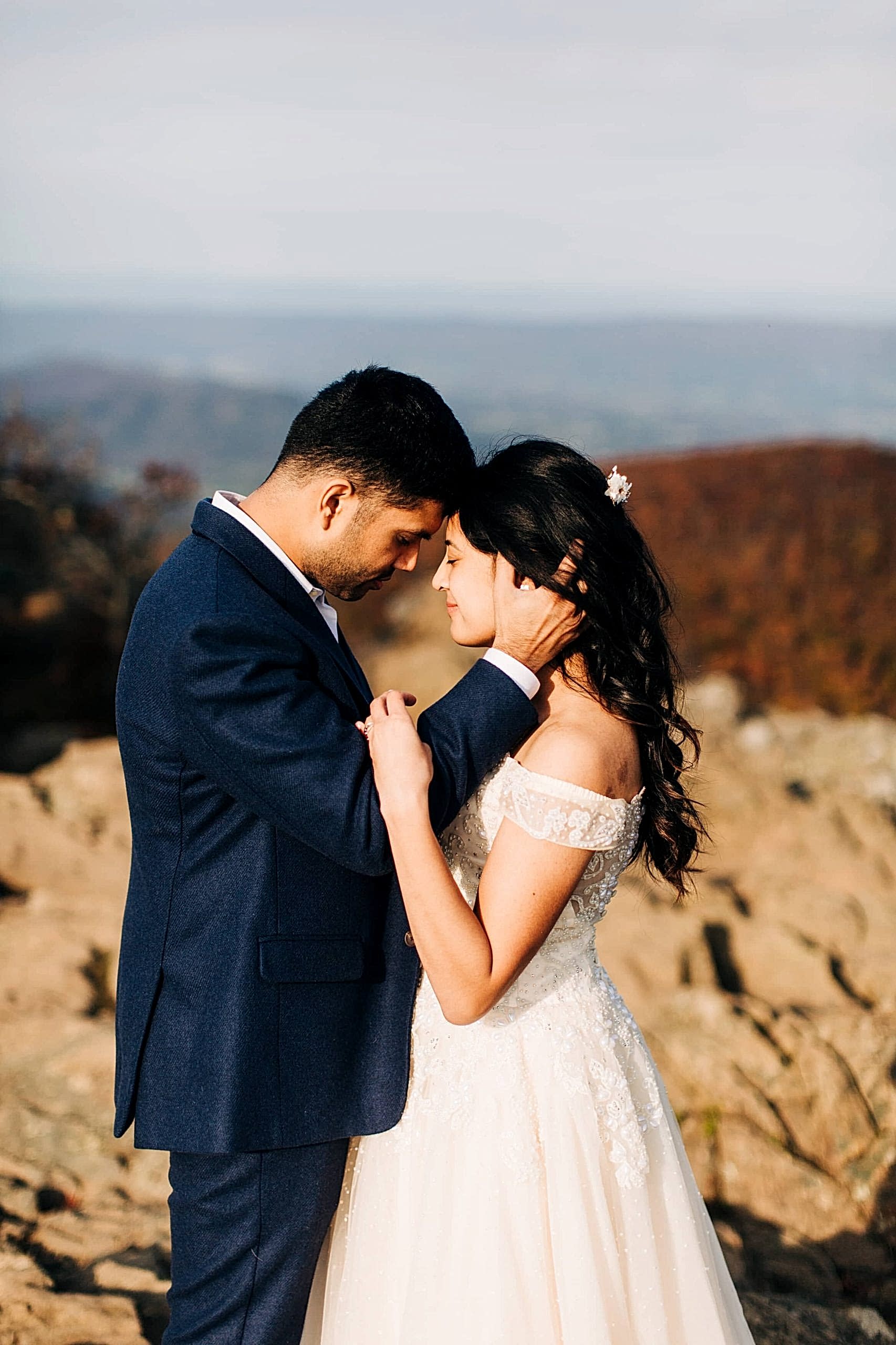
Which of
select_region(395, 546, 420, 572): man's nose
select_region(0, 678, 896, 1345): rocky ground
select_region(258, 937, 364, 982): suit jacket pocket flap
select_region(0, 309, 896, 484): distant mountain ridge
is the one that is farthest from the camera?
select_region(0, 309, 896, 484): distant mountain ridge

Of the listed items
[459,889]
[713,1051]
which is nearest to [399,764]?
[459,889]

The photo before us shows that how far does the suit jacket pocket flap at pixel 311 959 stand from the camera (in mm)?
1992

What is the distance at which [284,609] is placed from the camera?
2.09 metres

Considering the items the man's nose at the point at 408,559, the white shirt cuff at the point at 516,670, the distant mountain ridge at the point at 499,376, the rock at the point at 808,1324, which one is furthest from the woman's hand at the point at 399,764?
the distant mountain ridge at the point at 499,376

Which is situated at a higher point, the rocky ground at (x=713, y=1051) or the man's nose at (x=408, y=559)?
the man's nose at (x=408, y=559)

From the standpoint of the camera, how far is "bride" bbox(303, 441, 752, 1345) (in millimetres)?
2051

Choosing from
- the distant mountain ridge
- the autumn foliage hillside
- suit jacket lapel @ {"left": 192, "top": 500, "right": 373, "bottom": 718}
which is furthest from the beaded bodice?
the distant mountain ridge

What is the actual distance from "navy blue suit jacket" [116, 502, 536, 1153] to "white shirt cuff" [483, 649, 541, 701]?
18 millimetres

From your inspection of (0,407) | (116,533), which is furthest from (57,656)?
(0,407)

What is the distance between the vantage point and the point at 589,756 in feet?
7.00

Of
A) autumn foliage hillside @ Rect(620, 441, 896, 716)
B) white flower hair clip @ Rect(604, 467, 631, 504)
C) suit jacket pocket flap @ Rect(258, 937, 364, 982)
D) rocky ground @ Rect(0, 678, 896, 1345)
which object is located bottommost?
rocky ground @ Rect(0, 678, 896, 1345)

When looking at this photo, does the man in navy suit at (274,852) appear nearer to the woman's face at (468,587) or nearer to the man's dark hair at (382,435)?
the man's dark hair at (382,435)

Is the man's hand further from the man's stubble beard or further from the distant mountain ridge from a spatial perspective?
the distant mountain ridge

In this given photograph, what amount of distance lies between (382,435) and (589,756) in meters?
0.72
